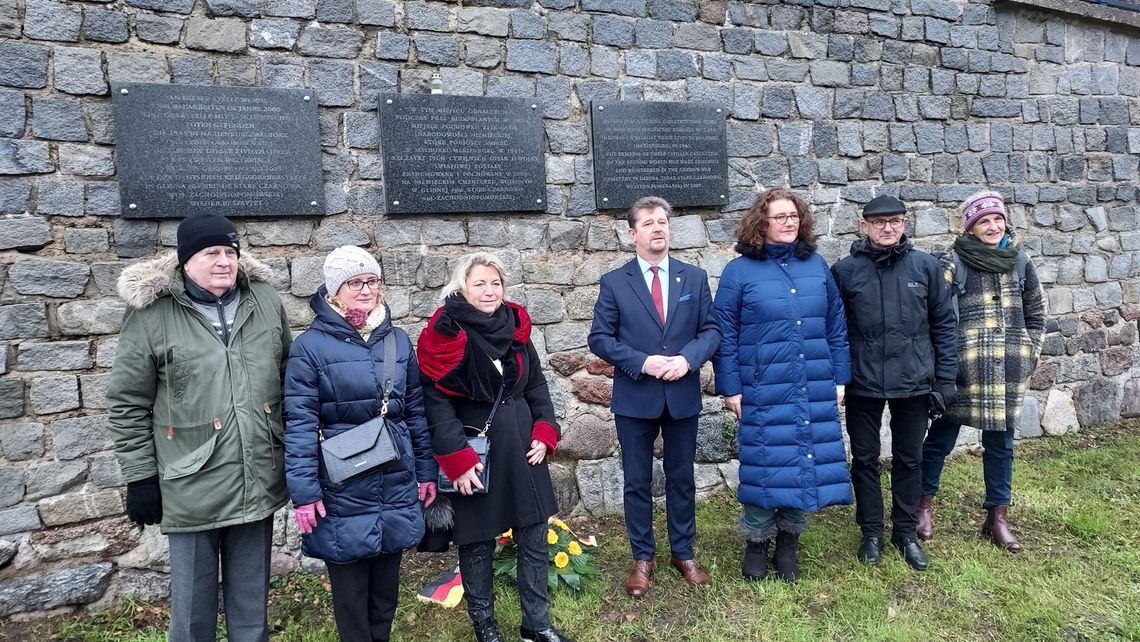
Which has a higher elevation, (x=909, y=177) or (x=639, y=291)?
(x=909, y=177)

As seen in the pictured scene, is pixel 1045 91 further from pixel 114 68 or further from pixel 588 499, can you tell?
pixel 114 68

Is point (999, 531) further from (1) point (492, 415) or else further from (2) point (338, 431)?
(2) point (338, 431)

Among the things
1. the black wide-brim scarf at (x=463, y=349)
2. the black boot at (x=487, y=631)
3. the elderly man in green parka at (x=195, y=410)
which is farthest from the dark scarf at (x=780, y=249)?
the elderly man in green parka at (x=195, y=410)

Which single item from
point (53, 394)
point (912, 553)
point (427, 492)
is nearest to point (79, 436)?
point (53, 394)

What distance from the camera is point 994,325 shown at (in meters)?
3.33

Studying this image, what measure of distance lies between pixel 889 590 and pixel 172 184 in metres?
3.85

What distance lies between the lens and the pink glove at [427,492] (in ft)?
7.96

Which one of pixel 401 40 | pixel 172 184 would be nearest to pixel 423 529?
pixel 172 184

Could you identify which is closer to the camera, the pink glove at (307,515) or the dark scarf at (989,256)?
the pink glove at (307,515)

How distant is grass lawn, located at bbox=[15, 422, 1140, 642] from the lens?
2766mm

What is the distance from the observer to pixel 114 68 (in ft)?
10.1

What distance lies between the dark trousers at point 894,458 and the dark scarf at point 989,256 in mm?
779

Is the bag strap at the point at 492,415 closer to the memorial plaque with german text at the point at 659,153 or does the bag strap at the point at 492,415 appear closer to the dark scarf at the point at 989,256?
the memorial plaque with german text at the point at 659,153

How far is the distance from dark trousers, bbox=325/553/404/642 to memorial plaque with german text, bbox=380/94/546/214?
1.90 metres
